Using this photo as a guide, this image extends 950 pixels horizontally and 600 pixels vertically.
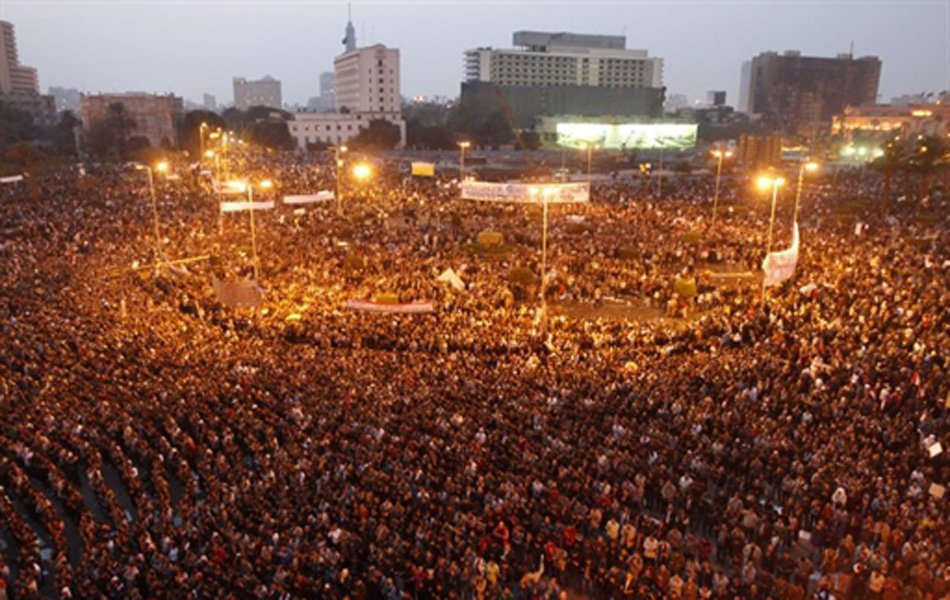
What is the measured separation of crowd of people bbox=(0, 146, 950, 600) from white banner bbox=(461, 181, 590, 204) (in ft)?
10.7

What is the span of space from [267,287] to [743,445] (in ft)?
66.5

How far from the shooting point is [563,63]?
183m

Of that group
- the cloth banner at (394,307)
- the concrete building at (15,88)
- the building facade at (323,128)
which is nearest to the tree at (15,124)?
the concrete building at (15,88)

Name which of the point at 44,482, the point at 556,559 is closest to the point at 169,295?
the point at 44,482

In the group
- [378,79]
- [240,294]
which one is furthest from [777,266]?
[378,79]

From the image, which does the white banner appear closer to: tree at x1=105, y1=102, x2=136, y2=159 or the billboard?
tree at x1=105, y1=102, x2=136, y2=159

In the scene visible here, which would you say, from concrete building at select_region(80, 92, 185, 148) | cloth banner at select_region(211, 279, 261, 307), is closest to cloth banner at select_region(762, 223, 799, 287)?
cloth banner at select_region(211, 279, 261, 307)

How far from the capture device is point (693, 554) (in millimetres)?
12336

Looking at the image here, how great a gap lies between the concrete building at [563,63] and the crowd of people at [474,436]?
6059 inches

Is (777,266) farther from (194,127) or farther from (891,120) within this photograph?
(891,120)

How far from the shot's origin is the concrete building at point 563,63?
178250 mm

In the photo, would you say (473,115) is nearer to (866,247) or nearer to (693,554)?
(866,247)

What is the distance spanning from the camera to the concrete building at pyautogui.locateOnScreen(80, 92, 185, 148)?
134 meters

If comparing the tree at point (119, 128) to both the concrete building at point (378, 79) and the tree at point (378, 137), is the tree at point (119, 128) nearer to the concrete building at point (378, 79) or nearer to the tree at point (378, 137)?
the tree at point (378, 137)
